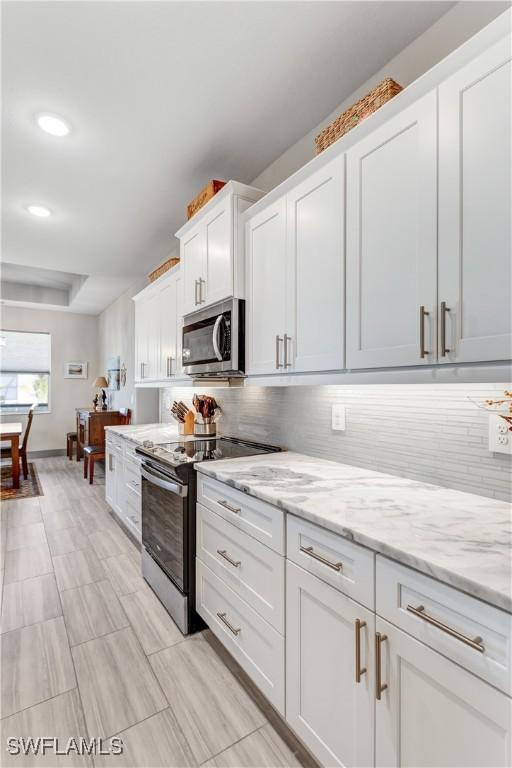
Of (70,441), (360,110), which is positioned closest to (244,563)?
(360,110)

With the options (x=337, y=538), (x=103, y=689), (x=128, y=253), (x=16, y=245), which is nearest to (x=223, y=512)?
(x=337, y=538)

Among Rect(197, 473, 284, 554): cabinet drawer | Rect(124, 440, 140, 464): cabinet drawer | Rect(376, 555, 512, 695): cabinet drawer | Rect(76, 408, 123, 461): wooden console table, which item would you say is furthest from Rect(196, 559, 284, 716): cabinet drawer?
Rect(76, 408, 123, 461): wooden console table

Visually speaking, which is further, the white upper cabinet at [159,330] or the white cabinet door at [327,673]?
the white upper cabinet at [159,330]

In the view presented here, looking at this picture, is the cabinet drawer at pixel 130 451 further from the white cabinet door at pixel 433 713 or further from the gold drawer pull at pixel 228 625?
the white cabinet door at pixel 433 713

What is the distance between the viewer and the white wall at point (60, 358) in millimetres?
6695

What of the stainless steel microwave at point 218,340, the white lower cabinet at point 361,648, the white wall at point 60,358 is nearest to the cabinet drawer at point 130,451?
the stainless steel microwave at point 218,340

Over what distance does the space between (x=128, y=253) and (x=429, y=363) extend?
3875mm

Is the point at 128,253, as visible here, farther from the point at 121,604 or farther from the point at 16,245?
the point at 121,604

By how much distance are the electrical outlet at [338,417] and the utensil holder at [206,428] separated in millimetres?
1419

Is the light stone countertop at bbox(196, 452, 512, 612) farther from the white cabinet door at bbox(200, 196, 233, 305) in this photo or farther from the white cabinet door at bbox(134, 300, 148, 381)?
the white cabinet door at bbox(134, 300, 148, 381)

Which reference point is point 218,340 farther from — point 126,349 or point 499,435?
point 126,349

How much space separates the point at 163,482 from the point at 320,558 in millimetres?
1195

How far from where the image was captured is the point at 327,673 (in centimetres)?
115

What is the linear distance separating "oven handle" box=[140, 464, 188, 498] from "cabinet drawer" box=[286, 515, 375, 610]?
80 cm
